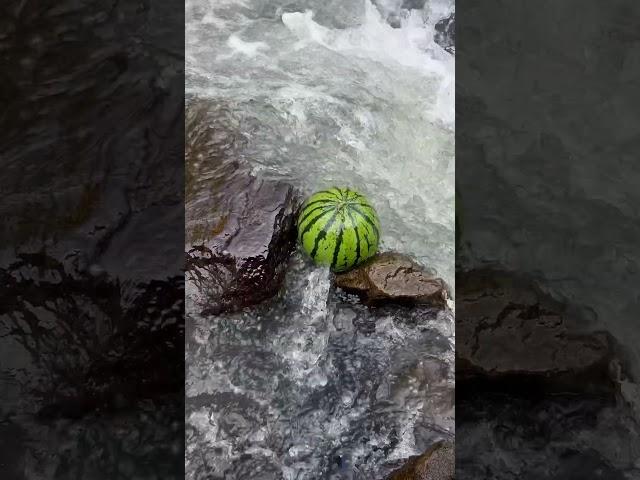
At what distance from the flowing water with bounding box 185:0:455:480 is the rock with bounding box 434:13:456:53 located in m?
0.06

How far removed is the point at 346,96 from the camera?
536cm

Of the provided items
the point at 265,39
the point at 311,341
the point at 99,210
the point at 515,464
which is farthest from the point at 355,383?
the point at 265,39

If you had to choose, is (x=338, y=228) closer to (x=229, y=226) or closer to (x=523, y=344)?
(x=229, y=226)

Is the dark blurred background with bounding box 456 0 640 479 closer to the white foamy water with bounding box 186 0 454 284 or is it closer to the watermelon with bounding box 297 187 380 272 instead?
the watermelon with bounding box 297 187 380 272

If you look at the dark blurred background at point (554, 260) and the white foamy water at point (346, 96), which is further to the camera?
the white foamy water at point (346, 96)

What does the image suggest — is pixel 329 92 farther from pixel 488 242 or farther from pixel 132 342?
pixel 132 342

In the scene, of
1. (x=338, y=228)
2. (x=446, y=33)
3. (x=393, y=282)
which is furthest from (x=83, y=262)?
(x=446, y=33)

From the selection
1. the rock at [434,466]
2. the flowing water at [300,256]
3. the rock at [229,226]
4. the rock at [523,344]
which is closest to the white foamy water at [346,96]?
the flowing water at [300,256]

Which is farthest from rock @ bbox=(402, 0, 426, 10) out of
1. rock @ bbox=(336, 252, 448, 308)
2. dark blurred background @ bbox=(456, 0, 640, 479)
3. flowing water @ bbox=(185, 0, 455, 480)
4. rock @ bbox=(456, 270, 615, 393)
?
rock @ bbox=(456, 270, 615, 393)

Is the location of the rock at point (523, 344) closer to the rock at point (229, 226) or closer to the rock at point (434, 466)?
the rock at point (434, 466)

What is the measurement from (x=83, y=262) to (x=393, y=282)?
7.11 ft

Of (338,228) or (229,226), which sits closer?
(338,228)

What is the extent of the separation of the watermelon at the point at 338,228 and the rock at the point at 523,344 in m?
0.79

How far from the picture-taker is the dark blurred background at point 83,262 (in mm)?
2854
